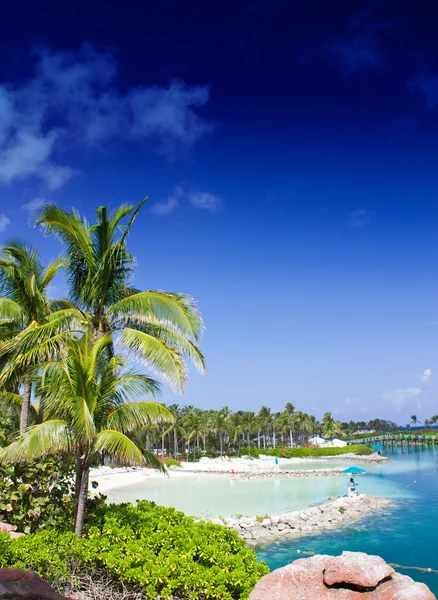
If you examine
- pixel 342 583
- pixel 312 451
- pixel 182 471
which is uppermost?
pixel 342 583

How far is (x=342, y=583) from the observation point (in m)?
7.41

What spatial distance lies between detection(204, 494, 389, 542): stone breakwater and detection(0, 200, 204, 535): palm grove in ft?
43.7

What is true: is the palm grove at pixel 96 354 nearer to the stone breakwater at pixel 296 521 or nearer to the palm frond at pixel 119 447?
the palm frond at pixel 119 447

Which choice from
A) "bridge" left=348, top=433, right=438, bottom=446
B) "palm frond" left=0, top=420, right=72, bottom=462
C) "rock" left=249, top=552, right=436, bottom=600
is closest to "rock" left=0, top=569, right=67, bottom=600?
"palm frond" left=0, top=420, right=72, bottom=462

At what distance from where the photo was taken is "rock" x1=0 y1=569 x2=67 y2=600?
525 cm

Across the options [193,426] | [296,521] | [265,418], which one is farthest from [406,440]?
[296,521]

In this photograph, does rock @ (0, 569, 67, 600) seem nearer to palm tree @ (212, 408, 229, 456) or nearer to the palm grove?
the palm grove

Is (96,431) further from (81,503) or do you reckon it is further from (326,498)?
(326,498)

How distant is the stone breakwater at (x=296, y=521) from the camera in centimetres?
2205

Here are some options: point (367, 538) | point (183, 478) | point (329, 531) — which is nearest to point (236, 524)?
point (329, 531)

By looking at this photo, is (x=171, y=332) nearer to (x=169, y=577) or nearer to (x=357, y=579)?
(x=169, y=577)

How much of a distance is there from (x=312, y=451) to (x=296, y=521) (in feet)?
210

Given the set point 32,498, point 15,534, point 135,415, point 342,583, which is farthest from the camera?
point 32,498

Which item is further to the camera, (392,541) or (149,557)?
(392,541)
